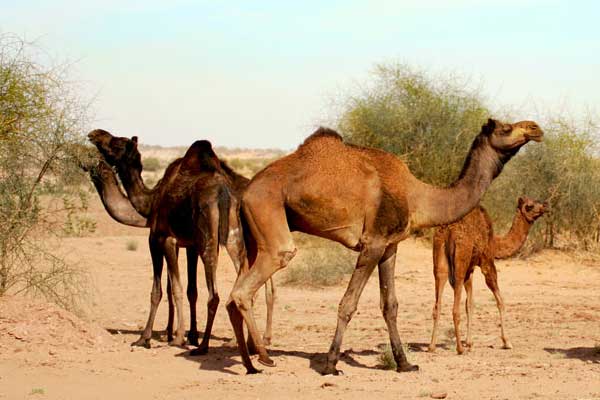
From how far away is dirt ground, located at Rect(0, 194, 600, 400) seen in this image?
9.53 m

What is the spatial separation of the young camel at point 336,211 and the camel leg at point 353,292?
0.03ft

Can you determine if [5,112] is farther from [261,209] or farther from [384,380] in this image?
[384,380]

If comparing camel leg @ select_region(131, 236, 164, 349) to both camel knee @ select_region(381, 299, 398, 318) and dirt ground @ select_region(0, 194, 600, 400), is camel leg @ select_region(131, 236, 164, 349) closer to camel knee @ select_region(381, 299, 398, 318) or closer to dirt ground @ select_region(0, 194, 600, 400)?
dirt ground @ select_region(0, 194, 600, 400)

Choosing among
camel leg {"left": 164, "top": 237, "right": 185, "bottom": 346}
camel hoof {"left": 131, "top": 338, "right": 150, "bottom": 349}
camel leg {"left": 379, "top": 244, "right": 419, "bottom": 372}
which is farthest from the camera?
camel leg {"left": 164, "top": 237, "right": 185, "bottom": 346}

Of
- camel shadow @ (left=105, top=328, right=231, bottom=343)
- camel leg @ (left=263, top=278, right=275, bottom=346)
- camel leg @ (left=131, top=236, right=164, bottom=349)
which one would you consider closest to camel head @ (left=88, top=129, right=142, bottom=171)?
camel leg @ (left=131, top=236, right=164, bottom=349)

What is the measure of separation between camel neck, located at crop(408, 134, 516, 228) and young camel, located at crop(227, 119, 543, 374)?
0.04 feet

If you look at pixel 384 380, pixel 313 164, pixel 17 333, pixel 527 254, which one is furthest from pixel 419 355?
pixel 527 254

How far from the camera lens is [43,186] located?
42.0ft

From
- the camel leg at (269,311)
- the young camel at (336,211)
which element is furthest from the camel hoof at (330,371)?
the camel leg at (269,311)

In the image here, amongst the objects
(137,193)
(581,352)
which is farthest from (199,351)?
(581,352)

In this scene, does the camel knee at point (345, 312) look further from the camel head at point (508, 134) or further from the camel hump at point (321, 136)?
the camel head at point (508, 134)

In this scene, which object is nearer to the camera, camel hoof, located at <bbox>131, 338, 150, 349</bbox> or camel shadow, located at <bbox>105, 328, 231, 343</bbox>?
camel hoof, located at <bbox>131, 338, 150, 349</bbox>

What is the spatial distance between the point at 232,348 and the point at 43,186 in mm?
3222

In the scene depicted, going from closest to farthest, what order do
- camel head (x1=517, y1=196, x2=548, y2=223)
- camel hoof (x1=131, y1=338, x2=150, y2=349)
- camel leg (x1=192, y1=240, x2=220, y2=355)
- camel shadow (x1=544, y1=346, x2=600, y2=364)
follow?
1. camel leg (x1=192, y1=240, x2=220, y2=355)
2. camel shadow (x1=544, y1=346, x2=600, y2=364)
3. camel hoof (x1=131, y1=338, x2=150, y2=349)
4. camel head (x1=517, y1=196, x2=548, y2=223)
